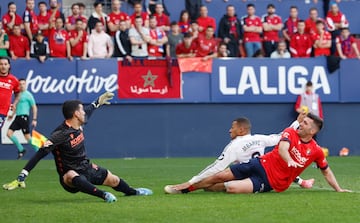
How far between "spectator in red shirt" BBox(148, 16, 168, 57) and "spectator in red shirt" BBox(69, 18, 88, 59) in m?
1.88

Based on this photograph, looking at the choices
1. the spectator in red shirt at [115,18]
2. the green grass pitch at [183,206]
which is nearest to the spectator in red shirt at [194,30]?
the spectator in red shirt at [115,18]

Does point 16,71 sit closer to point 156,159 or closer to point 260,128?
point 156,159

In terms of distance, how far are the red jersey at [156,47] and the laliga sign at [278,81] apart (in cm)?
182

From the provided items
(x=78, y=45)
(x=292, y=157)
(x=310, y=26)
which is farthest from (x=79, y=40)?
(x=292, y=157)

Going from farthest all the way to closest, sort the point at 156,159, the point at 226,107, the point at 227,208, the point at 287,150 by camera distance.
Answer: the point at 226,107 < the point at 156,159 < the point at 287,150 < the point at 227,208

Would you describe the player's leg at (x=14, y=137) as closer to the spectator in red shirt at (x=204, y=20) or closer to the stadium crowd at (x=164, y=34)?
the stadium crowd at (x=164, y=34)

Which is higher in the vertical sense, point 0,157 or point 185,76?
point 185,76

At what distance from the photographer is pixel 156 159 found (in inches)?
939

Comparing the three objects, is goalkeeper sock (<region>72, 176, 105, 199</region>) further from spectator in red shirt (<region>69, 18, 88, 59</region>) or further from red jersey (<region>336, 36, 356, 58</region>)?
red jersey (<region>336, 36, 356, 58</region>)

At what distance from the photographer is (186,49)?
2542cm

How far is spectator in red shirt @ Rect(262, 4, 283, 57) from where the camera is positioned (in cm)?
2622

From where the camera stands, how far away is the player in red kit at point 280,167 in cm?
1216

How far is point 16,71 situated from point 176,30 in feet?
15.8

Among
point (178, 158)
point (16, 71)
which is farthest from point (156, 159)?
point (16, 71)
